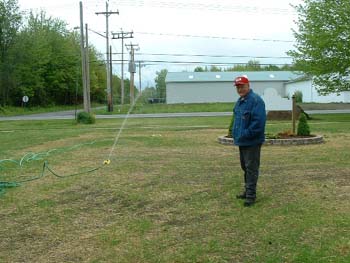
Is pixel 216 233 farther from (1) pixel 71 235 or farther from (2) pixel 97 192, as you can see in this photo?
(2) pixel 97 192

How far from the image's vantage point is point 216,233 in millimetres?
4879

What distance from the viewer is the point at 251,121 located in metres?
5.92

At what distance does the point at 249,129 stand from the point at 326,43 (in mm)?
20989

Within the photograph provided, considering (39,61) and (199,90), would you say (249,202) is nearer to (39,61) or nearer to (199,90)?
(39,61)

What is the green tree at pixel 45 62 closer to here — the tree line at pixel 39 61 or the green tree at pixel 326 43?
the tree line at pixel 39 61

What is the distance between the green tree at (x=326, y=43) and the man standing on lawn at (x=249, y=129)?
20.6 m

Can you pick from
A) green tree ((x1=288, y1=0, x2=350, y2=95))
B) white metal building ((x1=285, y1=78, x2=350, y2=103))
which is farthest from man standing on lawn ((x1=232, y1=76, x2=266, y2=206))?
white metal building ((x1=285, y1=78, x2=350, y2=103))

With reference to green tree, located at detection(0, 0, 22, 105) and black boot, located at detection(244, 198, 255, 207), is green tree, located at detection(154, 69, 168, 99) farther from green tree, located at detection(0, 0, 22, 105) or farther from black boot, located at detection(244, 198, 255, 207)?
black boot, located at detection(244, 198, 255, 207)

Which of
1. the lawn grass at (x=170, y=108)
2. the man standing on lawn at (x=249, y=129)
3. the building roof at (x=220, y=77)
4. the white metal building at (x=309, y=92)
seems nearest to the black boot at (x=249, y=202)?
the man standing on lawn at (x=249, y=129)

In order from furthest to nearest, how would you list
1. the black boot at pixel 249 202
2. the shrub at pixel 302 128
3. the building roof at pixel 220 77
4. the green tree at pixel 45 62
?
the building roof at pixel 220 77 < the green tree at pixel 45 62 < the shrub at pixel 302 128 < the black boot at pixel 249 202

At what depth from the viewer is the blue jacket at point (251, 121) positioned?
5.89 metres

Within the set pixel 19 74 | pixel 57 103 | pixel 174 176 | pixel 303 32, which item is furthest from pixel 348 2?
pixel 57 103

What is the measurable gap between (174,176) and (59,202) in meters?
2.28

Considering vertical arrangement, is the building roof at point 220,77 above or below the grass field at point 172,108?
above
